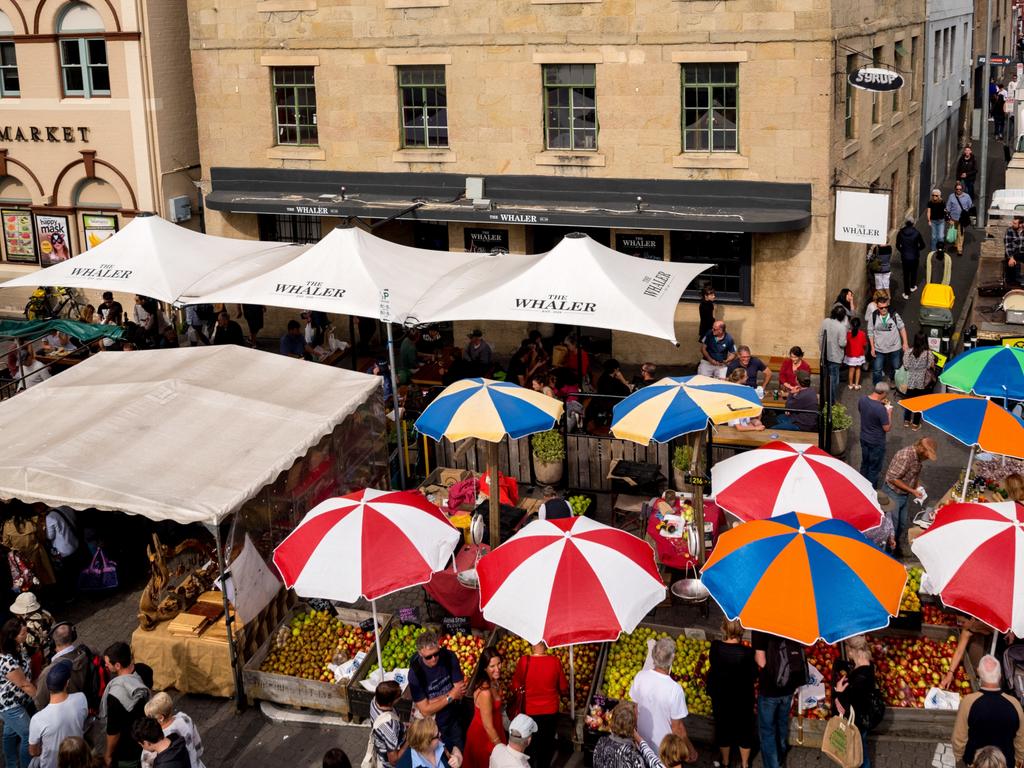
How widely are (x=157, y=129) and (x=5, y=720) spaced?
1872 centimetres

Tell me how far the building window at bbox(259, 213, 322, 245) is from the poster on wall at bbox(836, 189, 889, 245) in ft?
38.3

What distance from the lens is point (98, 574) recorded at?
15148 millimetres

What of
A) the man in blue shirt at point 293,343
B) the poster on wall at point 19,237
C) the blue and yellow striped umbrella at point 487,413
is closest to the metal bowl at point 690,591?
the blue and yellow striped umbrella at point 487,413

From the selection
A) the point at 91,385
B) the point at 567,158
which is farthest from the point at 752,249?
the point at 91,385

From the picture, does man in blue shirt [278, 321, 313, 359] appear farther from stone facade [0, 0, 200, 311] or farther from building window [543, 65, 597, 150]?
stone facade [0, 0, 200, 311]

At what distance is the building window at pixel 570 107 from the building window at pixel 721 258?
8.91 ft

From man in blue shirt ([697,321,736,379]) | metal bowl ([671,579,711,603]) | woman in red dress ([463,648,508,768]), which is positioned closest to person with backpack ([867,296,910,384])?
man in blue shirt ([697,321,736,379])

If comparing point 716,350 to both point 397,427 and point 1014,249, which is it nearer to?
point 397,427

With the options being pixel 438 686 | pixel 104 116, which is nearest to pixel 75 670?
pixel 438 686

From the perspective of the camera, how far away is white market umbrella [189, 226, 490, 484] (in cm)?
1830

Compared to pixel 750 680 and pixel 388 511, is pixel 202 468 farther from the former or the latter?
pixel 750 680

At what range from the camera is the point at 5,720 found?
11102 millimetres

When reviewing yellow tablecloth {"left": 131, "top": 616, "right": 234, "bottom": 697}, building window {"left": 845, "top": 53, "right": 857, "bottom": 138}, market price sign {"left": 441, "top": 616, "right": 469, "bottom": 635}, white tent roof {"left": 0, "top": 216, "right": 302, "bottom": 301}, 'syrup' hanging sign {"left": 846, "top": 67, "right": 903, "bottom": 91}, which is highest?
'syrup' hanging sign {"left": 846, "top": 67, "right": 903, "bottom": 91}

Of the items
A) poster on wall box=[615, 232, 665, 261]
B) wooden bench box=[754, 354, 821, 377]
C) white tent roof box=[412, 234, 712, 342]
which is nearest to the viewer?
white tent roof box=[412, 234, 712, 342]
